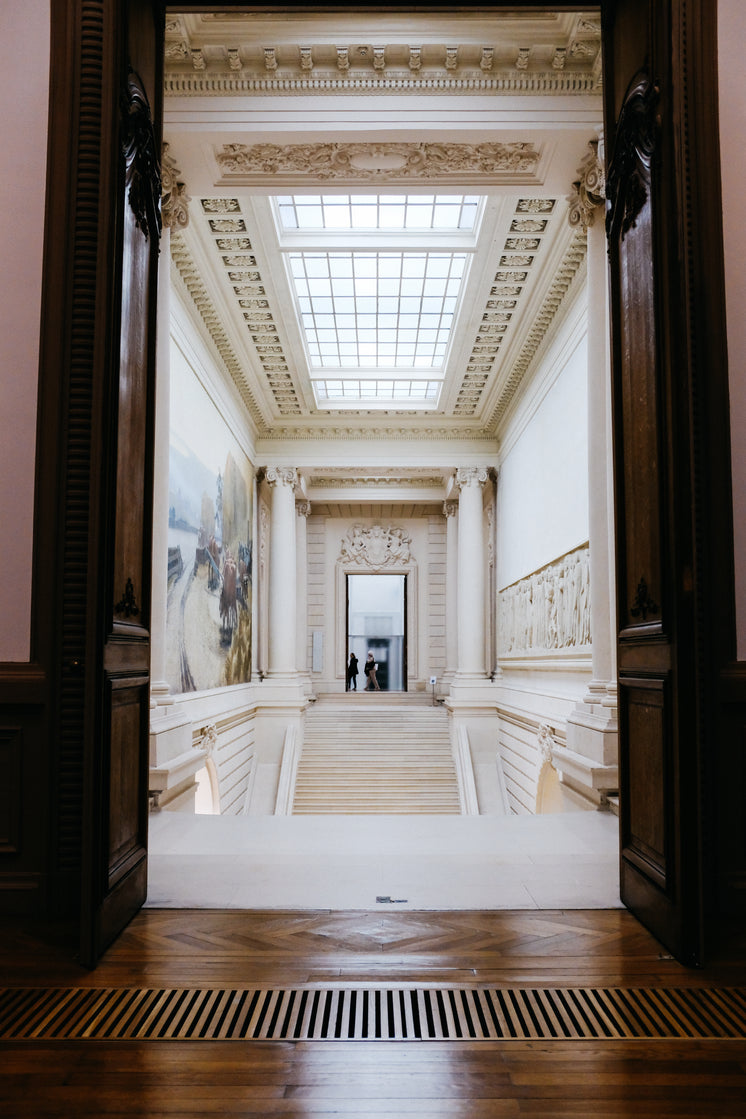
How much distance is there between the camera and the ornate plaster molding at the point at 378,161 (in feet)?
28.3

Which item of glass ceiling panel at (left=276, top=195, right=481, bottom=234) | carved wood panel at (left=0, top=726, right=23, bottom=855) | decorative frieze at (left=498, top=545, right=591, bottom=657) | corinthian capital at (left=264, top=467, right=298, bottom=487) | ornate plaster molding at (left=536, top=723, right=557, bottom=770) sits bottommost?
ornate plaster molding at (left=536, top=723, right=557, bottom=770)

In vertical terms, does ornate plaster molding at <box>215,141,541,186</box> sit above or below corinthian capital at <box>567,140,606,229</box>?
above

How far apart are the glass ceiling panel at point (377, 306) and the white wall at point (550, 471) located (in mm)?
2028

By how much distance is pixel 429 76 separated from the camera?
7945 mm

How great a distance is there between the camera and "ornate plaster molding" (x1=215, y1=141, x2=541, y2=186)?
28.3 feet

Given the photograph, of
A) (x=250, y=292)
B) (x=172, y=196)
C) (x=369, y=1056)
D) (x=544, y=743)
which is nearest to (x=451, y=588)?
(x=544, y=743)

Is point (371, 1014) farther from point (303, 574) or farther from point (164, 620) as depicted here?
point (303, 574)

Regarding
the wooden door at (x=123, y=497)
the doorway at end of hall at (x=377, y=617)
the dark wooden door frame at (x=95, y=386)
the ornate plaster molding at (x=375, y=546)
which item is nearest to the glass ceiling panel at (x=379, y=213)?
the wooden door at (x=123, y=497)

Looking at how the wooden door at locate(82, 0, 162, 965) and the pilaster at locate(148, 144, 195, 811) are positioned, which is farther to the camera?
the pilaster at locate(148, 144, 195, 811)

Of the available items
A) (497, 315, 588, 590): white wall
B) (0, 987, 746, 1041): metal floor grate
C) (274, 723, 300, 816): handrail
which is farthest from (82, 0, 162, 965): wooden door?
(274, 723, 300, 816): handrail

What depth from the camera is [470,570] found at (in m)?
19.2

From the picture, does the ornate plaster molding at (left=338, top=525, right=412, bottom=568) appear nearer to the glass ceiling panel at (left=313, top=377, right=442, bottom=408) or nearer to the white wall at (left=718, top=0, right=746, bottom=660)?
the glass ceiling panel at (left=313, top=377, right=442, bottom=408)

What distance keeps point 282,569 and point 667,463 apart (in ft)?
52.6

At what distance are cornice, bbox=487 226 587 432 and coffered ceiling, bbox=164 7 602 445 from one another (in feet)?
0.14
